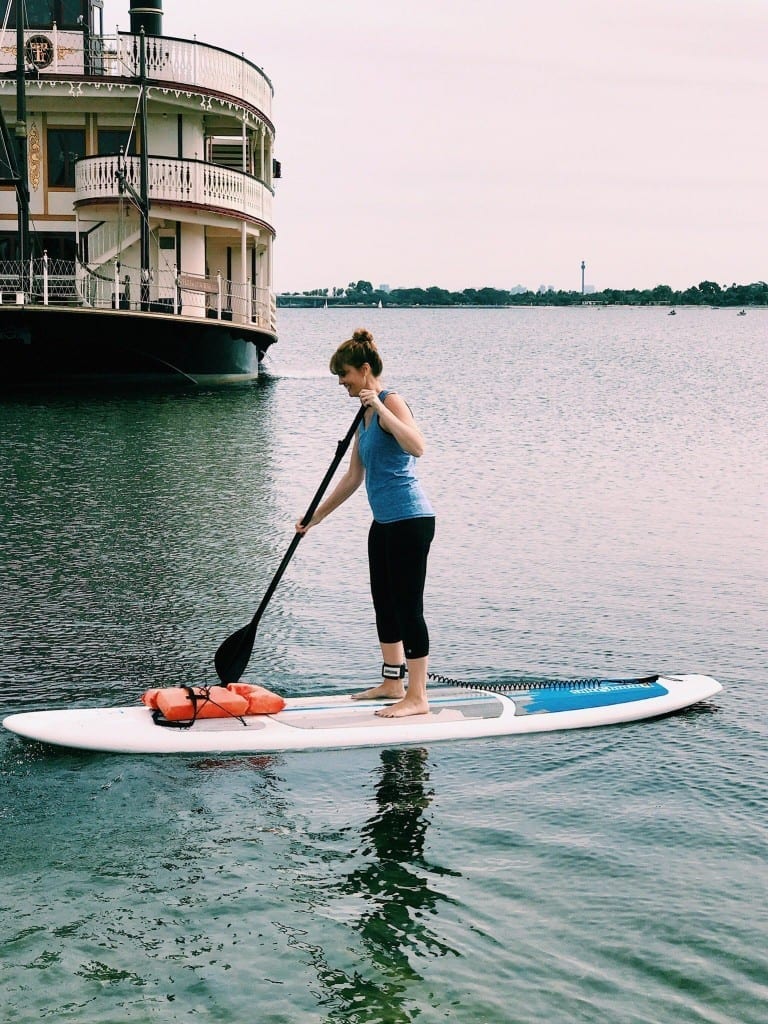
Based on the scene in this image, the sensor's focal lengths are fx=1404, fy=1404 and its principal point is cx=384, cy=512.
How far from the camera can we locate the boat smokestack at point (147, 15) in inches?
1324

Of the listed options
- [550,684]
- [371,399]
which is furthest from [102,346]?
[371,399]

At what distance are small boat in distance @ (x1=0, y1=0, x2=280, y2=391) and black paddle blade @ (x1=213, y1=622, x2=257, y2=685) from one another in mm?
20967

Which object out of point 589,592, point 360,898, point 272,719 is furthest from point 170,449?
point 360,898

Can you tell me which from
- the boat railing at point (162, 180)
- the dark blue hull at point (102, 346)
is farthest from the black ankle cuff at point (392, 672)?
the boat railing at point (162, 180)

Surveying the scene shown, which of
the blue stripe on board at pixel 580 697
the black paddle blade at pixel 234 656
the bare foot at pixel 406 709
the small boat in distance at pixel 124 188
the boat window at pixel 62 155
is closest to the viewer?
the bare foot at pixel 406 709

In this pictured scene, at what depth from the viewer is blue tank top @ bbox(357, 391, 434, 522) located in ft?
22.1

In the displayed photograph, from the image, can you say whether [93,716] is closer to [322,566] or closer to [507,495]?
[322,566]

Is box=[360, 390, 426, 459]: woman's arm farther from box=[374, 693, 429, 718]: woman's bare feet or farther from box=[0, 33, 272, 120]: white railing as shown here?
box=[0, 33, 272, 120]: white railing

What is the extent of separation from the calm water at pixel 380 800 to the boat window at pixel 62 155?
18.5 m

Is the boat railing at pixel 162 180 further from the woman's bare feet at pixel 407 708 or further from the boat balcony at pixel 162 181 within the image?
the woman's bare feet at pixel 407 708

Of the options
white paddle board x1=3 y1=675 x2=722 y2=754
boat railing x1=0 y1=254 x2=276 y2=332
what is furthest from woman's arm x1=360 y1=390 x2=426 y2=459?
boat railing x1=0 y1=254 x2=276 y2=332

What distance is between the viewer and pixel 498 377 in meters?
52.2

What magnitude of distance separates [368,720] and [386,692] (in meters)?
0.34

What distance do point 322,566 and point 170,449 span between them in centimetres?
845
